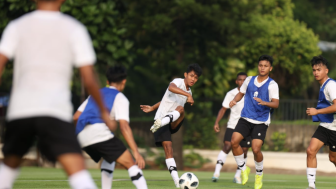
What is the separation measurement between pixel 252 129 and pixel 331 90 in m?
1.51

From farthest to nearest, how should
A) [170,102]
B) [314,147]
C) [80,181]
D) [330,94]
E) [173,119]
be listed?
1. [170,102]
2. [173,119]
3. [314,147]
4. [330,94]
5. [80,181]

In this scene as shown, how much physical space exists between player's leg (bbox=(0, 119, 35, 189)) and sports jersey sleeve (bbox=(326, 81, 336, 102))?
5.65 meters

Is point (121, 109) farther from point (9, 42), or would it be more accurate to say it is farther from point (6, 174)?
point (9, 42)

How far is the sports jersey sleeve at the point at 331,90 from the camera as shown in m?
8.77

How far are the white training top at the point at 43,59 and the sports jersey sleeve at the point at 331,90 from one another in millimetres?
5410

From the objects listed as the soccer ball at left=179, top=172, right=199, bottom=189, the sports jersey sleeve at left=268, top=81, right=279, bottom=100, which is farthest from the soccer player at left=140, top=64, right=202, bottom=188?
the sports jersey sleeve at left=268, top=81, right=279, bottom=100

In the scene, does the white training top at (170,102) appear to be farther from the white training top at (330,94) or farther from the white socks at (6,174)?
the white socks at (6,174)

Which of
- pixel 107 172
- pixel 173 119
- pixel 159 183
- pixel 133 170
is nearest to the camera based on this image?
pixel 133 170

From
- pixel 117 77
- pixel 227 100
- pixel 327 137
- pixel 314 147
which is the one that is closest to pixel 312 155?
pixel 314 147

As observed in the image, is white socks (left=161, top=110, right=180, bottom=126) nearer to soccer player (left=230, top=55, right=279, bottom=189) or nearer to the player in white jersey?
soccer player (left=230, top=55, right=279, bottom=189)

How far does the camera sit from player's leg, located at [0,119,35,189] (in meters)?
4.14

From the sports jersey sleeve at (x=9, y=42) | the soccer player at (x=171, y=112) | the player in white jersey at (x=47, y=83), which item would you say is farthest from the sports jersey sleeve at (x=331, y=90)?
the sports jersey sleeve at (x=9, y=42)

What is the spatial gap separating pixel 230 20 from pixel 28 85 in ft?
44.3

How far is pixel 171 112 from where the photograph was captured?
31.4 ft
